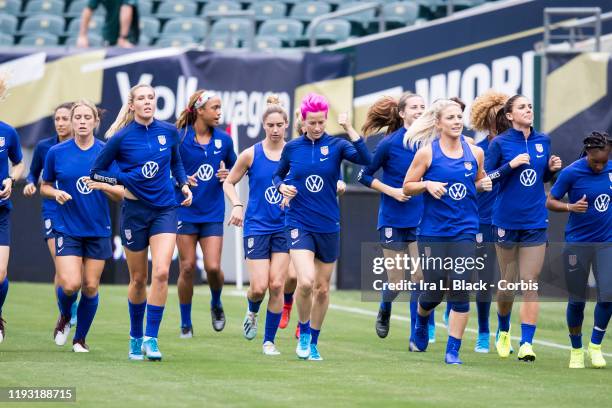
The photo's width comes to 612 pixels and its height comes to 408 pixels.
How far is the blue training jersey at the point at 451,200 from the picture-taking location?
34.9 feet

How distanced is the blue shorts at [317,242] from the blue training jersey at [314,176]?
42 millimetres

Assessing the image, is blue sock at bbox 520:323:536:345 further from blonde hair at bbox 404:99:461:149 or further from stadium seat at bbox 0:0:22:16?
stadium seat at bbox 0:0:22:16

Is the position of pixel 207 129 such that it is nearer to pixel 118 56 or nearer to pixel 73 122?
pixel 73 122

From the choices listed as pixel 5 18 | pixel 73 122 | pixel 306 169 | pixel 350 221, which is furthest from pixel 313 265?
pixel 5 18

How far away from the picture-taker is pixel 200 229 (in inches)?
520

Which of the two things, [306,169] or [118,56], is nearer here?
[306,169]

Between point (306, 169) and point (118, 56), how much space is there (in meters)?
9.66

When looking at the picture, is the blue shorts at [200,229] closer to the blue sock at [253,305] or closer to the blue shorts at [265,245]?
the blue sock at [253,305]

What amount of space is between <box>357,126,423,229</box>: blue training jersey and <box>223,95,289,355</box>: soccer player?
989mm

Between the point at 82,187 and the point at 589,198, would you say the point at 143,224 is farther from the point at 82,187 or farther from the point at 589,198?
the point at 589,198

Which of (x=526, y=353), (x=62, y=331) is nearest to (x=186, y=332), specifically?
(x=62, y=331)

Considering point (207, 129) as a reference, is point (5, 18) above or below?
above

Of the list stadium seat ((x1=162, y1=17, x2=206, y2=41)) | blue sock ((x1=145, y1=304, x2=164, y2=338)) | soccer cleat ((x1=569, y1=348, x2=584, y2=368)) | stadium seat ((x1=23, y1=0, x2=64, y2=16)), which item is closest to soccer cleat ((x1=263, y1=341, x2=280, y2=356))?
blue sock ((x1=145, y1=304, x2=164, y2=338))

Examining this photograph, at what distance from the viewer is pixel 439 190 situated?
10.5 metres
